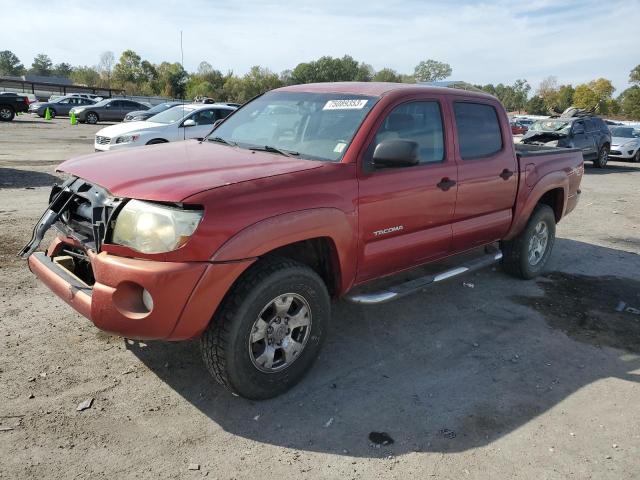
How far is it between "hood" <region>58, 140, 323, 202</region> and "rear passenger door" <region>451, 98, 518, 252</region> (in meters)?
1.59

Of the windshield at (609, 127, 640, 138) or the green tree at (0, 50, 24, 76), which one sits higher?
the green tree at (0, 50, 24, 76)

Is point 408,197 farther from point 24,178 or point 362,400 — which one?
point 24,178

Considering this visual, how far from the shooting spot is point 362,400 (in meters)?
3.33

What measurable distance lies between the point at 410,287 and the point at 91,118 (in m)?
29.4

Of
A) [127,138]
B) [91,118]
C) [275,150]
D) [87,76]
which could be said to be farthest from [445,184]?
[87,76]

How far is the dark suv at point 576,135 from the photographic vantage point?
16.3 m

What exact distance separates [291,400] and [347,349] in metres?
0.81

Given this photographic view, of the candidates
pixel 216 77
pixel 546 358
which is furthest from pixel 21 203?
pixel 216 77

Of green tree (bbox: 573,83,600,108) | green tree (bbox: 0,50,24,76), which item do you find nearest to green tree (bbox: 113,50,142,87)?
green tree (bbox: 0,50,24,76)

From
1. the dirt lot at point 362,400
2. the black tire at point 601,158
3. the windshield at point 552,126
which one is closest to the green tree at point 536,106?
the black tire at point 601,158

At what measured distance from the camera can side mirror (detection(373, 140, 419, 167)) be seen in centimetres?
343

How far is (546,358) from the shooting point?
4035mm

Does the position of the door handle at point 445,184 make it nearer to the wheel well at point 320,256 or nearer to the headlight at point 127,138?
the wheel well at point 320,256

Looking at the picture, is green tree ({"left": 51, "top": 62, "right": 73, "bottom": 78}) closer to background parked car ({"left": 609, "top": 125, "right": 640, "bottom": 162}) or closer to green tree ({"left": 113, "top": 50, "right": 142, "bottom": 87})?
green tree ({"left": 113, "top": 50, "right": 142, "bottom": 87})
